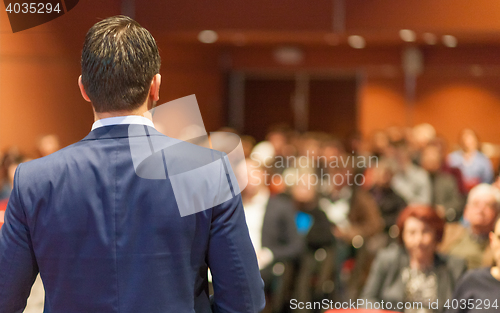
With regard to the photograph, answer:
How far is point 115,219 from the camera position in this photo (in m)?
0.91

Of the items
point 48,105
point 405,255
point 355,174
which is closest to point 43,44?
point 48,105

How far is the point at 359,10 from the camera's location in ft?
9.38

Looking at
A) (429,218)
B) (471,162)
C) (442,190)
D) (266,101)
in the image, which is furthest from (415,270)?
(266,101)

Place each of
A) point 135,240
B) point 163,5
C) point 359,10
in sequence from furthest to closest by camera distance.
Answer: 1. point 359,10
2. point 163,5
3. point 135,240

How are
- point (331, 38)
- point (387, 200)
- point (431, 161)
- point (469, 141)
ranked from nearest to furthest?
point (387, 200), point (431, 161), point (331, 38), point (469, 141)

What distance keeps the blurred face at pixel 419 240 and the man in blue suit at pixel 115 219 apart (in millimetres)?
1705

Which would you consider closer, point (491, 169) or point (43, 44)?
point (43, 44)

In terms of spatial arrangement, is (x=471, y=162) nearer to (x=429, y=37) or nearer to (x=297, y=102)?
(x=429, y=37)

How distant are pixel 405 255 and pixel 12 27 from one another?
2011mm

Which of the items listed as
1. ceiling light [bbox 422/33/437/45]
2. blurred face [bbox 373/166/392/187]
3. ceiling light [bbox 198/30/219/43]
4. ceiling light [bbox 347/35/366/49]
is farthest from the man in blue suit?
ceiling light [bbox 347/35/366/49]

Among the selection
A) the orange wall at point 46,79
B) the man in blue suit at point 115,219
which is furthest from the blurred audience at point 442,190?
the man in blue suit at point 115,219

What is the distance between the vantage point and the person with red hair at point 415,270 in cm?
229

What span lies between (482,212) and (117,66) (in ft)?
7.13

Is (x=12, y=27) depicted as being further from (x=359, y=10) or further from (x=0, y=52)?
(x=359, y=10)
